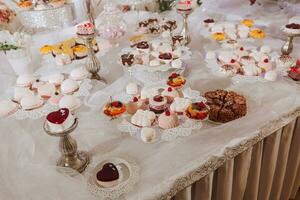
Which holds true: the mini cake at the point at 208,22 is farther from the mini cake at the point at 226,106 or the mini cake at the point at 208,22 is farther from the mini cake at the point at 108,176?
the mini cake at the point at 108,176

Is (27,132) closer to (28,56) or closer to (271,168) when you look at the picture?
(28,56)

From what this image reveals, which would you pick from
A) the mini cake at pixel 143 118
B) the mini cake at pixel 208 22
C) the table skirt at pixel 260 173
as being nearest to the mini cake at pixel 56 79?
the mini cake at pixel 143 118

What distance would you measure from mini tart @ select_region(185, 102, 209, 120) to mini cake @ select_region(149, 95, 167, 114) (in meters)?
0.08

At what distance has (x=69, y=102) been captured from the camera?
3.72 feet

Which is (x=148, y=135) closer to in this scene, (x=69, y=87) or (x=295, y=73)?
(x=69, y=87)

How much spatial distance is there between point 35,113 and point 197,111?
1.92 feet

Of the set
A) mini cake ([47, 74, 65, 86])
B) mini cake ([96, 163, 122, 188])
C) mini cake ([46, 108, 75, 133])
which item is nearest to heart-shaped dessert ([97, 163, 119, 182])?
mini cake ([96, 163, 122, 188])

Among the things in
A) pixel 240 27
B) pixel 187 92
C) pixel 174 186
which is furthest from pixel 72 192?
pixel 240 27

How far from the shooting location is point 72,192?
2.64 feet

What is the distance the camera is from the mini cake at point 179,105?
107 cm

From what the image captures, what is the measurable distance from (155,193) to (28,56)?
92 cm

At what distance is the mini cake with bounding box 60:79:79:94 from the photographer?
48.6 inches

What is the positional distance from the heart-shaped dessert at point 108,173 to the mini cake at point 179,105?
34 cm

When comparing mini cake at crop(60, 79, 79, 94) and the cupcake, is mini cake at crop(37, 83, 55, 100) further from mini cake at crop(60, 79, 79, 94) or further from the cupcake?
the cupcake
